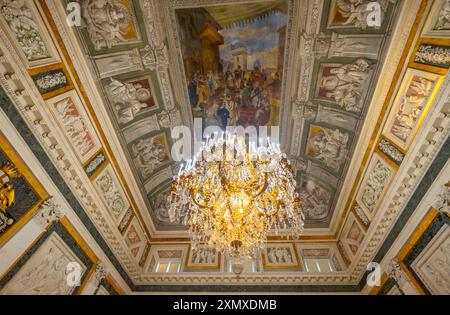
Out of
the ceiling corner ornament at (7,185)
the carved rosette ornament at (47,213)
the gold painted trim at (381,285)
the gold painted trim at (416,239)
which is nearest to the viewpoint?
the ceiling corner ornament at (7,185)

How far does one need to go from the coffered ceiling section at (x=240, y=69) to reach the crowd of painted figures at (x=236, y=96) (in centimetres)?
3

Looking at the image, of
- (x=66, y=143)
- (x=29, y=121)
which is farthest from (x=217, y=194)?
(x=29, y=121)

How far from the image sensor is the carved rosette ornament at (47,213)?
5055 millimetres

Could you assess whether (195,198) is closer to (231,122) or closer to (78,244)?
(78,244)

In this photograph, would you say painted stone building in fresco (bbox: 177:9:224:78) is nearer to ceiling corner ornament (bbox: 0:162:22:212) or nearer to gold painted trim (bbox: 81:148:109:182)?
gold painted trim (bbox: 81:148:109:182)

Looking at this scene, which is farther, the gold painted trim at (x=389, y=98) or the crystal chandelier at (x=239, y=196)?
the crystal chandelier at (x=239, y=196)

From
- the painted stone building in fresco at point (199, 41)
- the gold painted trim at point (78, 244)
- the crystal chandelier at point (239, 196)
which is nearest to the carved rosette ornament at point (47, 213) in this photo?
the gold painted trim at point (78, 244)

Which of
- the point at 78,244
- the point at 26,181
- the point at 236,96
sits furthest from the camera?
the point at 236,96

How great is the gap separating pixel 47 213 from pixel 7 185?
1.08 metres

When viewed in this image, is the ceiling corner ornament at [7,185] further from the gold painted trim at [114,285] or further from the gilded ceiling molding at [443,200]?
the gilded ceiling molding at [443,200]

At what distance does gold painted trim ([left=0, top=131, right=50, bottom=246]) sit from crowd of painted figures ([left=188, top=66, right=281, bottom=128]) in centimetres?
473

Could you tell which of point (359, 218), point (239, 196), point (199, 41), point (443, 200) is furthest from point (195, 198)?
point (359, 218)

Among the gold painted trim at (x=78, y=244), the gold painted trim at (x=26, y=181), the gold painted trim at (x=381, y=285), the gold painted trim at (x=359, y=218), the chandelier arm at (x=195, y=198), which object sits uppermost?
the gold painted trim at (x=26, y=181)

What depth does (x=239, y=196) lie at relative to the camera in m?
5.58
